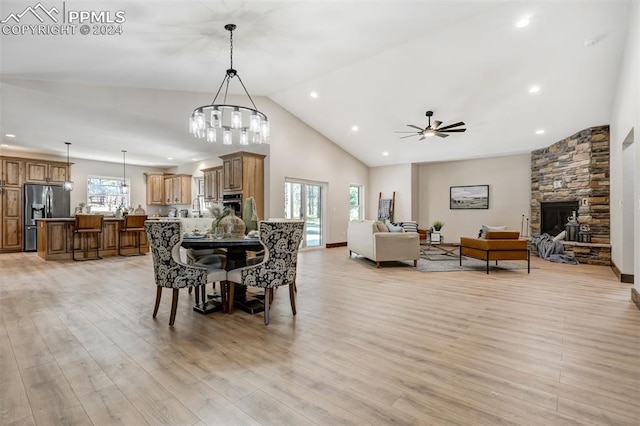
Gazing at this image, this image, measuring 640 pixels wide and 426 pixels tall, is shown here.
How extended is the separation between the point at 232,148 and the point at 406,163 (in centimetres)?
534

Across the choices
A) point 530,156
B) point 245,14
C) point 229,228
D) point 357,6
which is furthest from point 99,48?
point 530,156

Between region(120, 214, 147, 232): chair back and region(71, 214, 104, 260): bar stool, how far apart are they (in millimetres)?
496

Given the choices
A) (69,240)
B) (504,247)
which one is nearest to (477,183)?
(504,247)

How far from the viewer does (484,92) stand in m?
5.87

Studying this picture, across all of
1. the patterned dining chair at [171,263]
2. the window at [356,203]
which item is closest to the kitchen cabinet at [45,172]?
the patterned dining chair at [171,263]

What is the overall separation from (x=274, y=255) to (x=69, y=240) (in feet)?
21.3

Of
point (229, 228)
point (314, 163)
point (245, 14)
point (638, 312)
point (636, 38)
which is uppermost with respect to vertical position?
point (245, 14)

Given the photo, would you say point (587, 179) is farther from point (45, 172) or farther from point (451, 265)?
point (45, 172)

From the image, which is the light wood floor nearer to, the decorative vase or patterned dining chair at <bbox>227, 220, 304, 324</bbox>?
patterned dining chair at <bbox>227, 220, 304, 324</bbox>

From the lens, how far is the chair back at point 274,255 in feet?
9.72

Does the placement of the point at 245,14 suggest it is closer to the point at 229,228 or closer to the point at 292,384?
the point at 229,228

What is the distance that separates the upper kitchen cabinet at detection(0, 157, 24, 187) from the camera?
26.3 feet

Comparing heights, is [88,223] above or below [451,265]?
above

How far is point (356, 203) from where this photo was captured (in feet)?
34.6
